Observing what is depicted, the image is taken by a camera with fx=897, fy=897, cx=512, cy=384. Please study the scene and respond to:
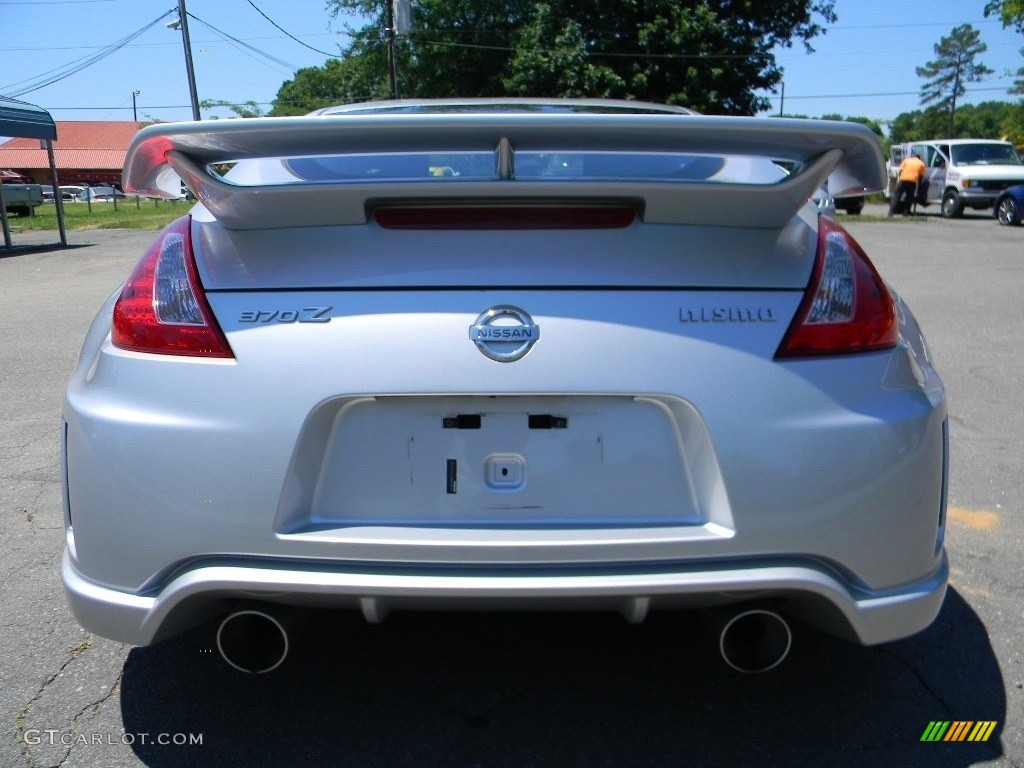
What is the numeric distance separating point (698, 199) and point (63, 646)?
2.17 m

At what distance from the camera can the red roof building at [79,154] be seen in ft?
280

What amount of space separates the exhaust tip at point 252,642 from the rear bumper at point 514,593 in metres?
0.10

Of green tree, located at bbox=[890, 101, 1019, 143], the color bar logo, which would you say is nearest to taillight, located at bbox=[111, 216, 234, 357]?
the color bar logo

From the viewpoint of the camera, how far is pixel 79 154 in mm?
91125

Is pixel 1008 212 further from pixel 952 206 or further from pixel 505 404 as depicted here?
pixel 505 404

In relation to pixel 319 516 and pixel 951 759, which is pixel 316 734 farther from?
pixel 951 759

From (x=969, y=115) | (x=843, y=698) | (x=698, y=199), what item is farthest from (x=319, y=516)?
(x=969, y=115)

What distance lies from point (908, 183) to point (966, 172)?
1411mm

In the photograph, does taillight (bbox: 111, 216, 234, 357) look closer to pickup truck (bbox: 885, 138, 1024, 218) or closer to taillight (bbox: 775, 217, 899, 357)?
taillight (bbox: 775, 217, 899, 357)

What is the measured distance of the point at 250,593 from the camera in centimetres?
182

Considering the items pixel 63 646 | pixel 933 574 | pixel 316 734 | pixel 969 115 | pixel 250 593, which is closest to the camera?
pixel 250 593

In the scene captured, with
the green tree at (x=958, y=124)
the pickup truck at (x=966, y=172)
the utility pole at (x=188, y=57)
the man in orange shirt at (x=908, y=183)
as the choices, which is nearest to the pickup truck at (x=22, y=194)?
the utility pole at (x=188, y=57)

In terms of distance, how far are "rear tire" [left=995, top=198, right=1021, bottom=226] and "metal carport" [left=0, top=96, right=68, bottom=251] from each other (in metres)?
20.8

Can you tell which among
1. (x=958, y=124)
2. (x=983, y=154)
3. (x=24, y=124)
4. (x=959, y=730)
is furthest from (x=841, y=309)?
(x=958, y=124)
